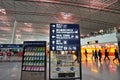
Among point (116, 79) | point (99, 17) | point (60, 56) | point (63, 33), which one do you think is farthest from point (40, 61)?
point (99, 17)

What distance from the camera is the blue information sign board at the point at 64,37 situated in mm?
6105

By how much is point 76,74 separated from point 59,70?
759mm

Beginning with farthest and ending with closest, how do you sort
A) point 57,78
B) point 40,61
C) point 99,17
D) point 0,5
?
point 99,17 < point 0,5 < point 40,61 < point 57,78

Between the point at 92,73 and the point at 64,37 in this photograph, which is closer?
the point at 64,37

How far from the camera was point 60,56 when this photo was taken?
6.15 m

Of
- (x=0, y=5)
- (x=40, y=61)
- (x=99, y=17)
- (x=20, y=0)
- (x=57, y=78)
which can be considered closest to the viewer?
(x=57, y=78)

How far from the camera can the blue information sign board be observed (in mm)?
6105

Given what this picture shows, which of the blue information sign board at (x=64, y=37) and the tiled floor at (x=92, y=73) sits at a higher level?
the blue information sign board at (x=64, y=37)

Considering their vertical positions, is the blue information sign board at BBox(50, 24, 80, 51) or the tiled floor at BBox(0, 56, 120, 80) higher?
the blue information sign board at BBox(50, 24, 80, 51)

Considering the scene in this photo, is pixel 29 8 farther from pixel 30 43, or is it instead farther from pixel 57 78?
pixel 57 78

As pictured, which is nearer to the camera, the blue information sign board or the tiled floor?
the blue information sign board

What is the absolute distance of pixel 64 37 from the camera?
6207 mm

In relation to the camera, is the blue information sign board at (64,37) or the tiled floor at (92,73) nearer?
the blue information sign board at (64,37)

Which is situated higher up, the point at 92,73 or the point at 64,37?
the point at 64,37
